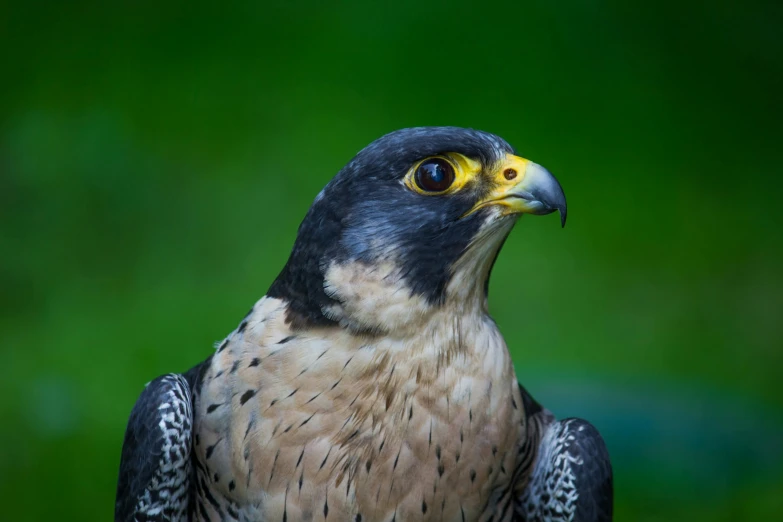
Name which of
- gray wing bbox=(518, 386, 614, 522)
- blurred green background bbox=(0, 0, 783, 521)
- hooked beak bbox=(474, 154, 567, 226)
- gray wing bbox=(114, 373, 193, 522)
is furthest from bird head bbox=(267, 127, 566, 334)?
blurred green background bbox=(0, 0, 783, 521)

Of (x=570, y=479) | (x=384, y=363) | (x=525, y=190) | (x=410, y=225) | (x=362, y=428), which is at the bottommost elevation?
(x=570, y=479)

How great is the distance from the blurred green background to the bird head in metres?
2.39

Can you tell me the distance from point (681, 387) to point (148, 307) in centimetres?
283

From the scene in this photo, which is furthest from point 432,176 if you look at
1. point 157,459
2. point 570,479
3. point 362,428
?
point 157,459

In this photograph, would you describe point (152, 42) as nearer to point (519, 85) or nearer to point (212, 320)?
point (212, 320)

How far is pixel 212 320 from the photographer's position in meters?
4.53

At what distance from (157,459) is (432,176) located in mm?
1040

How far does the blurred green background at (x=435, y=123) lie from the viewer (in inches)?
180

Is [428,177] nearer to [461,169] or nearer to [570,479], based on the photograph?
[461,169]

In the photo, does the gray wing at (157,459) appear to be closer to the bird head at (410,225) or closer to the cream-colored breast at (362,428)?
the cream-colored breast at (362,428)

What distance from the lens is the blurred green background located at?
457 centimetres

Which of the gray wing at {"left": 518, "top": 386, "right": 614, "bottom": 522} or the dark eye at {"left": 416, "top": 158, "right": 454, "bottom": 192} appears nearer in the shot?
the dark eye at {"left": 416, "top": 158, "right": 454, "bottom": 192}

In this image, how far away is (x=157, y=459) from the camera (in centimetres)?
233

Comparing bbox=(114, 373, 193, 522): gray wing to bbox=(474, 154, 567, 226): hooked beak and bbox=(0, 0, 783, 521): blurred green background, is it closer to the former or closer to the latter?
bbox=(474, 154, 567, 226): hooked beak
